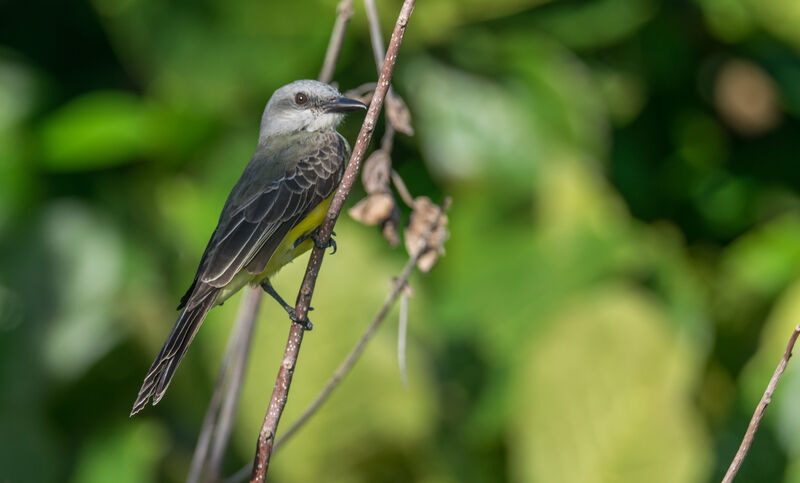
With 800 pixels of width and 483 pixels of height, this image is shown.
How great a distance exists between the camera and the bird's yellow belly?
2299 mm

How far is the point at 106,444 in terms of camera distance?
134 inches

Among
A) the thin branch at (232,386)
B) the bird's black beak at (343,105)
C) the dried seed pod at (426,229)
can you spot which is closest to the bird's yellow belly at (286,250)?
the thin branch at (232,386)

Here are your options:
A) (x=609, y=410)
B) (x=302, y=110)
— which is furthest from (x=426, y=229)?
(x=609, y=410)

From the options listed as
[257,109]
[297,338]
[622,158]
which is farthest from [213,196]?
[297,338]

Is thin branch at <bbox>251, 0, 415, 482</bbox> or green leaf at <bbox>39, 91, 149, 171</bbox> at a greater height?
thin branch at <bbox>251, 0, 415, 482</bbox>

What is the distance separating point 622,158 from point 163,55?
2130 millimetres

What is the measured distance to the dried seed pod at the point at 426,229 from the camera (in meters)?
2.05

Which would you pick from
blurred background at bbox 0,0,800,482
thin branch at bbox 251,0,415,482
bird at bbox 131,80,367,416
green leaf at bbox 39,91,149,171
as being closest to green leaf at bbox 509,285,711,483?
blurred background at bbox 0,0,800,482

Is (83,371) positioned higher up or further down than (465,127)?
further down

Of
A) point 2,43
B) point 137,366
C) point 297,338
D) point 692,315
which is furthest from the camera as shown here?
point 2,43

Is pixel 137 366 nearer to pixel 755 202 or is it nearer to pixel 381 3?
pixel 381 3

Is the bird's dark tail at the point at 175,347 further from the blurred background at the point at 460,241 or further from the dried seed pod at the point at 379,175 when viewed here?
the blurred background at the point at 460,241

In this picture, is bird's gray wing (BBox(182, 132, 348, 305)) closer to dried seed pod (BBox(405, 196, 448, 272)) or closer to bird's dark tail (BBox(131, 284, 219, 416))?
bird's dark tail (BBox(131, 284, 219, 416))

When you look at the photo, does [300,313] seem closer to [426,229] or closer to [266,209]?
[426,229]
